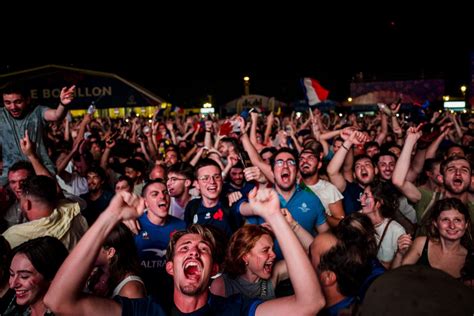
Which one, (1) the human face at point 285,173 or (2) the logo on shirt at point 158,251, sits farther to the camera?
(1) the human face at point 285,173

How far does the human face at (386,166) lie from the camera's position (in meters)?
6.04

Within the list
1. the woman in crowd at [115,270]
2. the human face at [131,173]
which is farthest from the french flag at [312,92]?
the woman in crowd at [115,270]

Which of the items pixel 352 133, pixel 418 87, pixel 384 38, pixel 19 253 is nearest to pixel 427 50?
pixel 384 38

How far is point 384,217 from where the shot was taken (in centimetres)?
440

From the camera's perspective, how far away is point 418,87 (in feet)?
137

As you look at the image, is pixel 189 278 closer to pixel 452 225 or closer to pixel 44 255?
pixel 44 255

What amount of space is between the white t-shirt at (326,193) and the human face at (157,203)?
71.5 inches

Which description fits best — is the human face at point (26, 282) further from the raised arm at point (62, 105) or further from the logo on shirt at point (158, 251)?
the raised arm at point (62, 105)

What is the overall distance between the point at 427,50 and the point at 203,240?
194 feet

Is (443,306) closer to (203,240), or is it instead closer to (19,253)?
(203,240)

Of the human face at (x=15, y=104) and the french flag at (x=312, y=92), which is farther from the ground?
the french flag at (x=312, y=92)

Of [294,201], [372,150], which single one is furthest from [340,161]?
[372,150]

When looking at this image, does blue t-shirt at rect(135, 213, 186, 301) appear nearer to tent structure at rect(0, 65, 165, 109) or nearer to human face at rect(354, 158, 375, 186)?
human face at rect(354, 158, 375, 186)

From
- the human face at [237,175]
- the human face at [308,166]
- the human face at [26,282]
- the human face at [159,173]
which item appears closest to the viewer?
the human face at [26,282]
